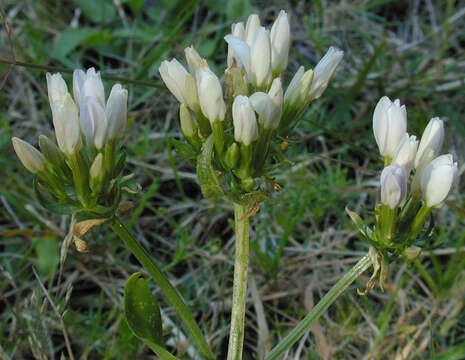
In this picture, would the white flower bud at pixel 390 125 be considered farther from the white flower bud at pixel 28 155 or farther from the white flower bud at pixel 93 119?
the white flower bud at pixel 28 155

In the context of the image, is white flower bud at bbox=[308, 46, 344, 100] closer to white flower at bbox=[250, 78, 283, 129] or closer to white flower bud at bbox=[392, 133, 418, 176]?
white flower at bbox=[250, 78, 283, 129]

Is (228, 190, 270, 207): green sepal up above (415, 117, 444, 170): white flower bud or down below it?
below

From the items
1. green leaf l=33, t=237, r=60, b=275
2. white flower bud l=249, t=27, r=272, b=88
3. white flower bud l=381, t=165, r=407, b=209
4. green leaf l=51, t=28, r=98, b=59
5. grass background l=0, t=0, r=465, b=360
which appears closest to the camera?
white flower bud l=381, t=165, r=407, b=209

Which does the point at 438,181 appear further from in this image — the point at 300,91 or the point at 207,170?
the point at 207,170

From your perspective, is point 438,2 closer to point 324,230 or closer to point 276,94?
point 324,230

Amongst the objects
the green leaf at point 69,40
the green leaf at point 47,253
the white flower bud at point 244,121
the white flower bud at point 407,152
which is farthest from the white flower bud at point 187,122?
the green leaf at point 69,40

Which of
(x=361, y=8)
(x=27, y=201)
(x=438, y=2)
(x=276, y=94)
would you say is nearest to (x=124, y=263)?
(x=27, y=201)

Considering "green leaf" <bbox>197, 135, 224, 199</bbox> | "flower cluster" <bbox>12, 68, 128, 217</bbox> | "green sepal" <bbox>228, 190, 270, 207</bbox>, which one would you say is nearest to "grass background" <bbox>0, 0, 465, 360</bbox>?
"green sepal" <bbox>228, 190, 270, 207</bbox>
